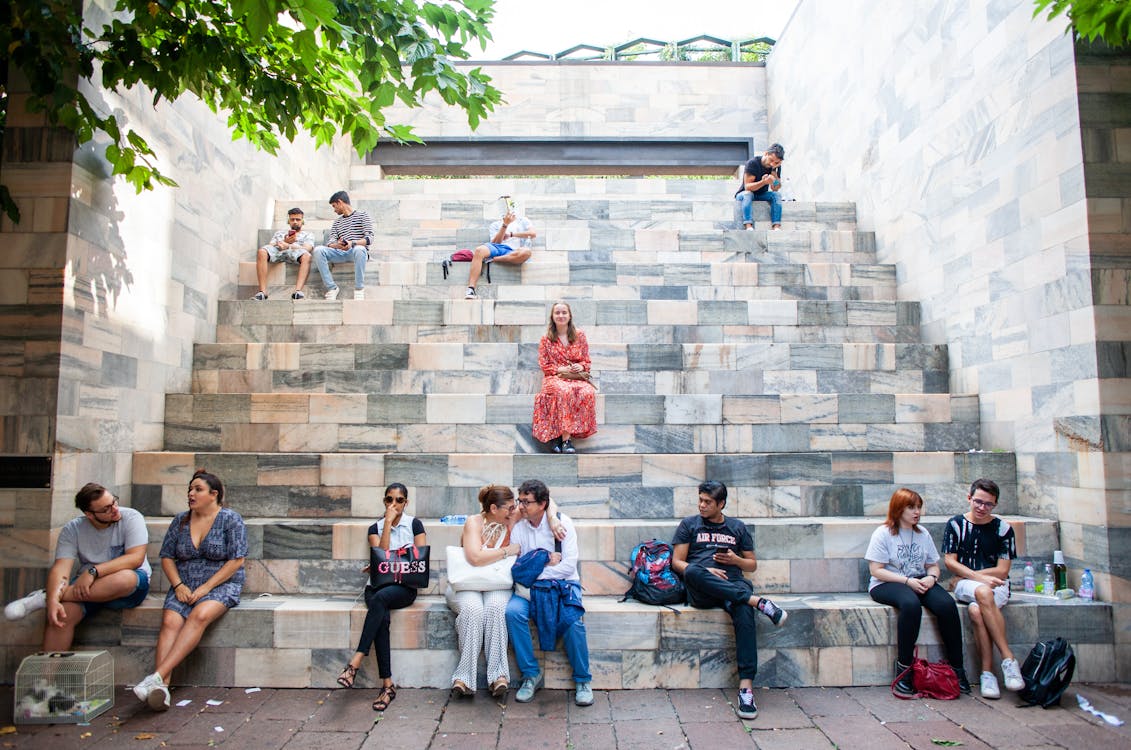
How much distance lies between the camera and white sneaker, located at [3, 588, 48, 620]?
207 inches

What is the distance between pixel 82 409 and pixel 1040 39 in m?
8.86

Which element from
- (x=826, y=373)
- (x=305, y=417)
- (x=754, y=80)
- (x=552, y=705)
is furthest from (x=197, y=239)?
(x=754, y=80)

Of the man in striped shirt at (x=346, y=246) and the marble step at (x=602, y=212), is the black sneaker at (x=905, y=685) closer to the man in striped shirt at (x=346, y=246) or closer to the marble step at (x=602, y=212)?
the man in striped shirt at (x=346, y=246)

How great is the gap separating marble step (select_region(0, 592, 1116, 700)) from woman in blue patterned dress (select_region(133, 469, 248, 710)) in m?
0.19

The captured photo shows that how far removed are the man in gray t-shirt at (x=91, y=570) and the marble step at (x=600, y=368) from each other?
2.55 metres

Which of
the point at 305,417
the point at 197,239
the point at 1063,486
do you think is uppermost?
the point at 197,239

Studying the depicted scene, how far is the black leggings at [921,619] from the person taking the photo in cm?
535

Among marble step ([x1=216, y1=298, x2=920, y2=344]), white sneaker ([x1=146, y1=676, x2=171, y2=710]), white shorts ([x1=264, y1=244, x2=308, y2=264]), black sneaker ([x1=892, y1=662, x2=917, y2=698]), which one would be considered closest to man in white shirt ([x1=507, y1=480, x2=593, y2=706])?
black sneaker ([x1=892, y1=662, x2=917, y2=698])

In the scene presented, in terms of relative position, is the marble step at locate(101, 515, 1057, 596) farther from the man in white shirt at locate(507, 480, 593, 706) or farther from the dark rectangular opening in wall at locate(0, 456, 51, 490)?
the dark rectangular opening in wall at locate(0, 456, 51, 490)

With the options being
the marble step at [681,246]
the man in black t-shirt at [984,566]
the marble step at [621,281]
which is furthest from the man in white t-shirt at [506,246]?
the man in black t-shirt at [984,566]

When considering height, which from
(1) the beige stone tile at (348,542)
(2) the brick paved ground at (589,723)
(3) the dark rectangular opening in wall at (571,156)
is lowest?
(2) the brick paved ground at (589,723)

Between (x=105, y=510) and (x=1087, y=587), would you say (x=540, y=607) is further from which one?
(x=1087, y=587)

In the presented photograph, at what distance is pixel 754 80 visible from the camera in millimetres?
16781

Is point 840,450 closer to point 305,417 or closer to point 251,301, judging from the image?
point 305,417
